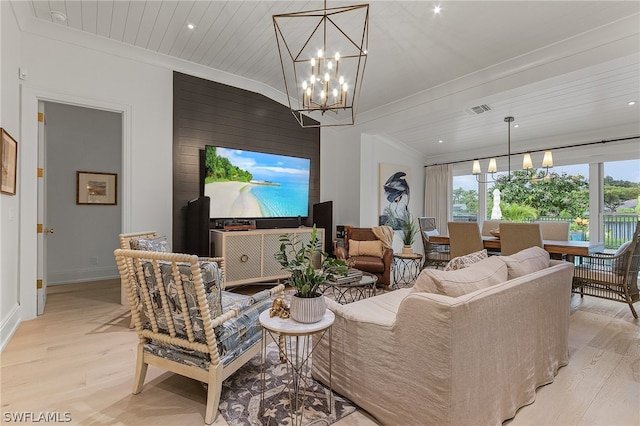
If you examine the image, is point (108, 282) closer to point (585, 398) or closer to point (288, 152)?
point (288, 152)

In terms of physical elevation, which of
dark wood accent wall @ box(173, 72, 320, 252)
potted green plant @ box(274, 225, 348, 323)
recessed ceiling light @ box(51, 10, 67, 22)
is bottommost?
potted green plant @ box(274, 225, 348, 323)

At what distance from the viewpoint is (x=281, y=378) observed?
7.04 feet

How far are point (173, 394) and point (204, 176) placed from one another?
2.89 metres

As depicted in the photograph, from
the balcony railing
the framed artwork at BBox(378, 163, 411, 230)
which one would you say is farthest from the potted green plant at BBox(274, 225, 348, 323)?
the balcony railing

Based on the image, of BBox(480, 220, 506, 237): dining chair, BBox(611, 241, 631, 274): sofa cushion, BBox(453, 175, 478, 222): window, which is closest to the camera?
BBox(611, 241, 631, 274): sofa cushion

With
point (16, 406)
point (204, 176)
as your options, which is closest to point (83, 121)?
point (204, 176)

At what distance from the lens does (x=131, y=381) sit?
2.11 m

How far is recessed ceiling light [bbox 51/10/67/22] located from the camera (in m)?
3.12

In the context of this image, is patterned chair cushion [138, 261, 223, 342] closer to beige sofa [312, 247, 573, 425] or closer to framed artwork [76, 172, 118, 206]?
beige sofa [312, 247, 573, 425]

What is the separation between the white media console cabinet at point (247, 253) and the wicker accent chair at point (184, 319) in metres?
2.05

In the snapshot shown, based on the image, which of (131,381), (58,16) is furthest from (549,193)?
(58,16)

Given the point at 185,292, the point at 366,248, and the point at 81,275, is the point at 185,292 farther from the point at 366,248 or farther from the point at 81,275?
the point at 81,275

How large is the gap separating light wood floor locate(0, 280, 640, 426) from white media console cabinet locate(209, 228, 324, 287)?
127 cm

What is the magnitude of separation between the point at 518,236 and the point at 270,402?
11.0 ft
